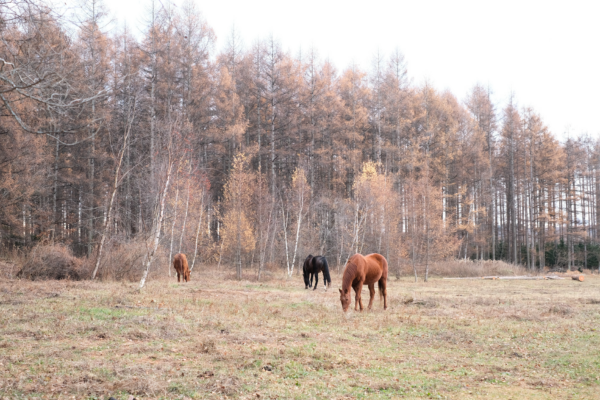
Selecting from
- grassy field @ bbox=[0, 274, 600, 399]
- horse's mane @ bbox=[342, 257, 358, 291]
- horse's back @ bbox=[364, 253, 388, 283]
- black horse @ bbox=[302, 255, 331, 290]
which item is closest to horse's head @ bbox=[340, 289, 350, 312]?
horse's mane @ bbox=[342, 257, 358, 291]

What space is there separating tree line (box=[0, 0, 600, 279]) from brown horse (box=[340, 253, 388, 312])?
1204 cm

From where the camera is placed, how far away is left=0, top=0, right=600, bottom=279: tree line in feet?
87.5

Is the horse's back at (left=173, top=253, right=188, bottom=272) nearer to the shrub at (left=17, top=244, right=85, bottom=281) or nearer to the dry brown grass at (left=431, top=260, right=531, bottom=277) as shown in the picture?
the shrub at (left=17, top=244, right=85, bottom=281)

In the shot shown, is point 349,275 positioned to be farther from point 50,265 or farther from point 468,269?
point 468,269

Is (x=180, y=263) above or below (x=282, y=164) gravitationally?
below

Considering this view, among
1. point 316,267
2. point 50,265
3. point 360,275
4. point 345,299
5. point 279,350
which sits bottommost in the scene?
point 279,350

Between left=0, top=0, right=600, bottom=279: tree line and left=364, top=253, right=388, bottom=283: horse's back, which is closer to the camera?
left=364, top=253, right=388, bottom=283: horse's back

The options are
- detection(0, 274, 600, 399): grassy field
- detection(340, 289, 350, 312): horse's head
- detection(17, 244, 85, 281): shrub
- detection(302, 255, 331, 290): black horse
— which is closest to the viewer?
detection(0, 274, 600, 399): grassy field

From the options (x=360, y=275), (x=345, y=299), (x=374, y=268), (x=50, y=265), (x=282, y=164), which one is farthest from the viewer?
(x=282, y=164)

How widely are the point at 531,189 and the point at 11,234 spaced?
44.2m

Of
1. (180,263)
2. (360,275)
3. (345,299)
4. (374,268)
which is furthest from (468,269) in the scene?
(345,299)

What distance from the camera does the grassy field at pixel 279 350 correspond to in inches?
229

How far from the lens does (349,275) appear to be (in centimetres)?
1317

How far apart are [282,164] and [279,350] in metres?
34.9
